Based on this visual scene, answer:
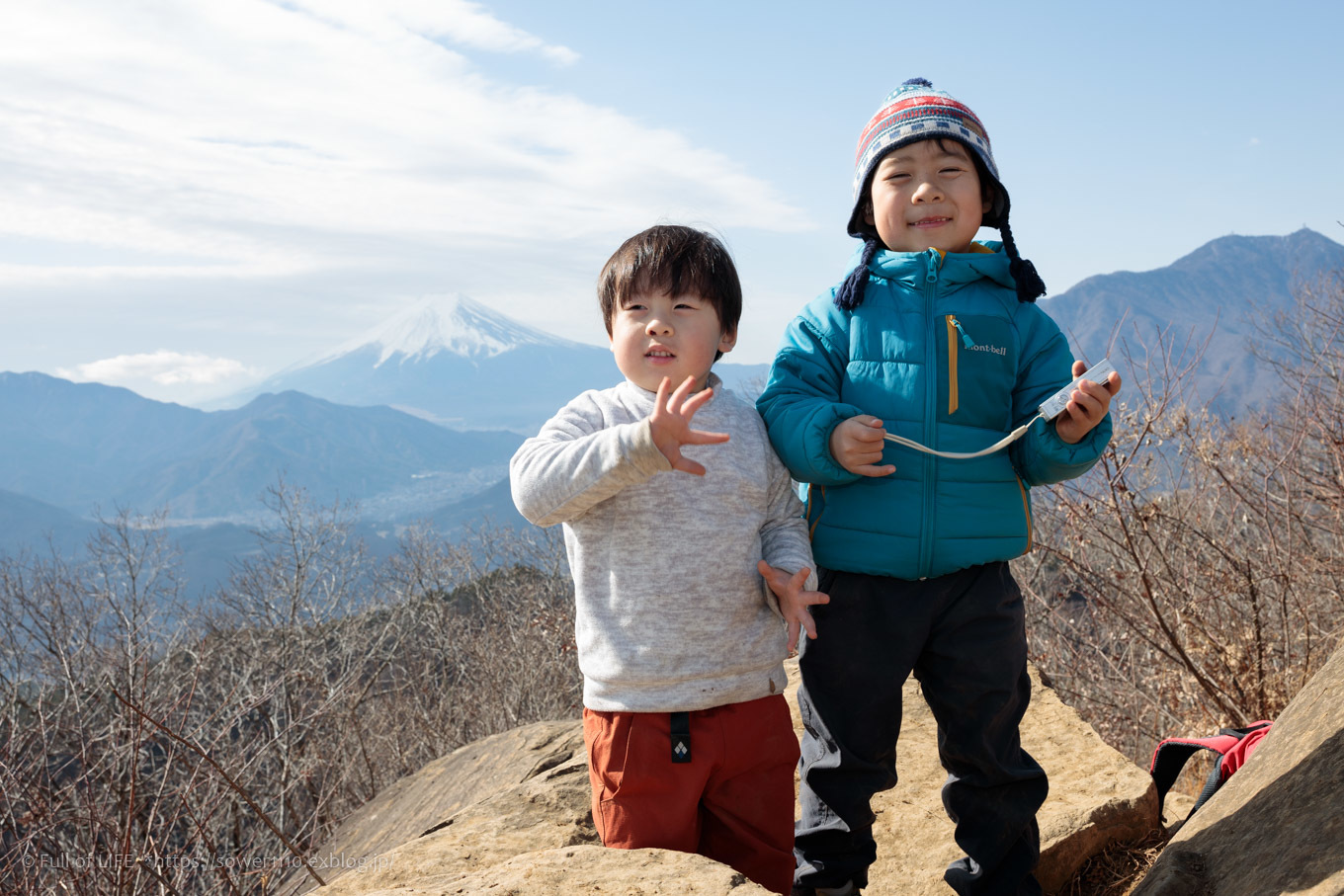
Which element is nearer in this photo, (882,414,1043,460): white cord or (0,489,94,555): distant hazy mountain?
(882,414,1043,460): white cord

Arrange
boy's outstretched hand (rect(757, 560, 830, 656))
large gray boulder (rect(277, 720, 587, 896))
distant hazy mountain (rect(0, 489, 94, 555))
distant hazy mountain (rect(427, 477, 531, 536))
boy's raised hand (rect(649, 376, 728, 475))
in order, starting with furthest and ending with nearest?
distant hazy mountain (rect(427, 477, 531, 536)) → distant hazy mountain (rect(0, 489, 94, 555)) → large gray boulder (rect(277, 720, 587, 896)) → boy's outstretched hand (rect(757, 560, 830, 656)) → boy's raised hand (rect(649, 376, 728, 475))

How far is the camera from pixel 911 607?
78.8 inches

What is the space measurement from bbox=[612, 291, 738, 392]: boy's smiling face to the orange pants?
2.31 ft

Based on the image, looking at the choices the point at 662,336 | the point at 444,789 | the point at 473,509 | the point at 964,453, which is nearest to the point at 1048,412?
the point at 964,453

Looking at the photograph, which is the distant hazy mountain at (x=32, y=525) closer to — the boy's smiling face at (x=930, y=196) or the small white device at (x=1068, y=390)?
the boy's smiling face at (x=930, y=196)

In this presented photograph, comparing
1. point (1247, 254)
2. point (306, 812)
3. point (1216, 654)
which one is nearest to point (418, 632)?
point (306, 812)

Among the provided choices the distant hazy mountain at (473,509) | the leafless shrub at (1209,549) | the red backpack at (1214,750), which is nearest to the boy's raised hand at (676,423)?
the red backpack at (1214,750)

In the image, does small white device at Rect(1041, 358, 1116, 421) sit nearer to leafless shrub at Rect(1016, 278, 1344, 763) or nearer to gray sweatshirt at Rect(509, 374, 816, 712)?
gray sweatshirt at Rect(509, 374, 816, 712)

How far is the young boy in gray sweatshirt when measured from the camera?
1830mm

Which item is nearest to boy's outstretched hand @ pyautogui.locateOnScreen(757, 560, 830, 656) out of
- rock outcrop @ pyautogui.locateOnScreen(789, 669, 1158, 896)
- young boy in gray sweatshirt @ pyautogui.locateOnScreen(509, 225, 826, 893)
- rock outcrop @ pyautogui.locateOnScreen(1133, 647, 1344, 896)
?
young boy in gray sweatshirt @ pyautogui.locateOnScreen(509, 225, 826, 893)

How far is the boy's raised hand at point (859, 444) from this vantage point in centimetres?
188

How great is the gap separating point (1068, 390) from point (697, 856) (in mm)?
1200

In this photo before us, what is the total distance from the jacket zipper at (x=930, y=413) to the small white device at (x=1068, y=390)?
0.76ft

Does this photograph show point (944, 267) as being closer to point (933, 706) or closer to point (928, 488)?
point (928, 488)
